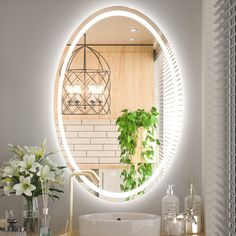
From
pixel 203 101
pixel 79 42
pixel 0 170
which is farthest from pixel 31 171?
pixel 203 101

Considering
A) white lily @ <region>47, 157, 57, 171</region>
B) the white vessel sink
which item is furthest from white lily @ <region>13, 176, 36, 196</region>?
the white vessel sink

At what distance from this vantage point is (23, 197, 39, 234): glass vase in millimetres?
3064

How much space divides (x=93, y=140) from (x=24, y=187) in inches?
19.3

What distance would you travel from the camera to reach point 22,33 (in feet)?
10.8

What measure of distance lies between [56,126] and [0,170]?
38 cm

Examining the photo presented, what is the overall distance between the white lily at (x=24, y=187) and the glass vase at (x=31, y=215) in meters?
0.09

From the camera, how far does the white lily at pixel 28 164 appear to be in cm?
304

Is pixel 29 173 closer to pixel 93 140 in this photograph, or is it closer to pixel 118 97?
pixel 93 140

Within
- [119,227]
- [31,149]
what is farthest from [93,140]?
[119,227]

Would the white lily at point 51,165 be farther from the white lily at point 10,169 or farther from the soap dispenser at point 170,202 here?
the soap dispenser at point 170,202

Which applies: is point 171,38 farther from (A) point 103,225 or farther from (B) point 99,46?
(A) point 103,225

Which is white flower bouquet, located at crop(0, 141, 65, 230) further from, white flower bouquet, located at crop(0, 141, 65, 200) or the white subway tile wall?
the white subway tile wall

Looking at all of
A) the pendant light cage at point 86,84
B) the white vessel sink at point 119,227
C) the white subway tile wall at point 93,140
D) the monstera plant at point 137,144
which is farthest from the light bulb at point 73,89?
the white vessel sink at point 119,227

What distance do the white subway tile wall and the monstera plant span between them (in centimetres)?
4
